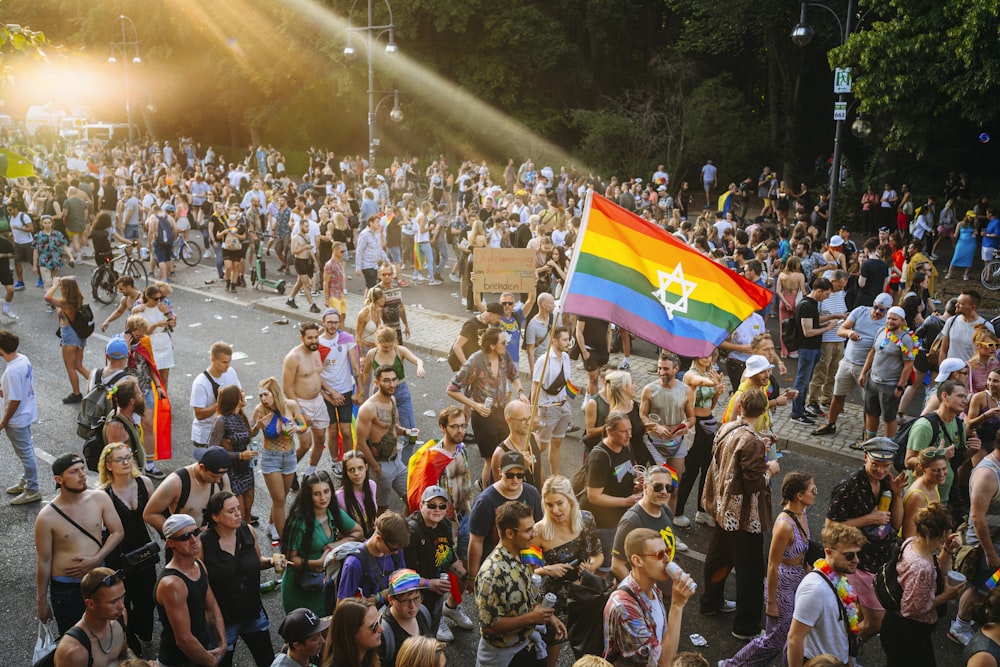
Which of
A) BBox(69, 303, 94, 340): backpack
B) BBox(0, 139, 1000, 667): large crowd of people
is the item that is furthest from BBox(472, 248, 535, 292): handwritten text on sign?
BBox(69, 303, 94, 340): backpack

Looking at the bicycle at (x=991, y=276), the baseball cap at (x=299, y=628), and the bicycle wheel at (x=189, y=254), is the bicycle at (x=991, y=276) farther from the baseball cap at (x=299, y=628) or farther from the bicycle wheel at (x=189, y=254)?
the baseball cap at (x=299, y=628)

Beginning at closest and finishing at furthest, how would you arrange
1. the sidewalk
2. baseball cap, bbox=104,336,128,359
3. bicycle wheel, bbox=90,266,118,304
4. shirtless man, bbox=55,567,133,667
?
shirtless man, bbox=55,567,133,667 < baseball cap, bbox=104,336,128,359 < the sidewalk < bicycle wheel, bbox=90,266,118,304

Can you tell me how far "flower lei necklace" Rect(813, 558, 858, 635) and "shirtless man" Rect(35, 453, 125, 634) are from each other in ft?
14.8

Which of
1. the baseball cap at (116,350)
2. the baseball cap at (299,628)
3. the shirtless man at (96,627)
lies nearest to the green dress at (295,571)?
the shirtless man at (96,627)

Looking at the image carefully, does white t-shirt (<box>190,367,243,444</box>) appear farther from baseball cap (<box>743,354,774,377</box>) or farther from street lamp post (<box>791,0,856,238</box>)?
street lamp post (<box>791,0,856,238</box>)

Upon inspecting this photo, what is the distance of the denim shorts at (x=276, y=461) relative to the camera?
7.29 metres

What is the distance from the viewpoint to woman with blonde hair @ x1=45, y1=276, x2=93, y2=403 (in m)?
10.5

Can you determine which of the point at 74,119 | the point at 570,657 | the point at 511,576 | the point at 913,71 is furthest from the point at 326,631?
the point at 74,119

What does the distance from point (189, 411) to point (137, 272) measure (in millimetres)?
8332

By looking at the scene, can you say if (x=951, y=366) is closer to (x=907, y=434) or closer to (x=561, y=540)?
(x=907, y=434)

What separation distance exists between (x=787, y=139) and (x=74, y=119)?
40.7 metres

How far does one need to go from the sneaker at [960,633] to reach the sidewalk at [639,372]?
349 cm

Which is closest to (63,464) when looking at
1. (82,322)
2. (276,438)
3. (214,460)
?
(214,460)

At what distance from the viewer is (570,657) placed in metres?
6.04
